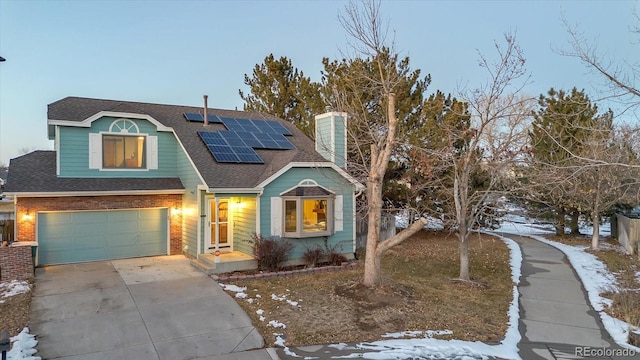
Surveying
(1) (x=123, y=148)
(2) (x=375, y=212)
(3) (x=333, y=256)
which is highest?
(1) (x=123, y=148)

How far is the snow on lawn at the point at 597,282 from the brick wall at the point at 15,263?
1310 centimetres

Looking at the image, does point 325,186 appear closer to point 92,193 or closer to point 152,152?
point 152,152

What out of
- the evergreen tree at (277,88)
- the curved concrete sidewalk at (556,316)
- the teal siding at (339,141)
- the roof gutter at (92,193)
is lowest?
the curved concrete sidewalk at (556,316)

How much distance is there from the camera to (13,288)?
9242mm

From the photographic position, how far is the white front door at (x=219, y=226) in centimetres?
1262

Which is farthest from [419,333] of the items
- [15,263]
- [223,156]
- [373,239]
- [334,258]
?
[15,263]

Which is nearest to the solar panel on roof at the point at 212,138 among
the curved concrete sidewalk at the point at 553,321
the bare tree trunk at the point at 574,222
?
the curved concrete sidewalk at the point at 553,321

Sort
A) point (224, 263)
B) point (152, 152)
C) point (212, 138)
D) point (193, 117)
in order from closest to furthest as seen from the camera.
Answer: point (224, 263)
point (152, 152)
point (212, 138)
point (193, 117)

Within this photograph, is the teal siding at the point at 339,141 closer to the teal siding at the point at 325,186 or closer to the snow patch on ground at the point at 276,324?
the teal siding at the point at 325,186

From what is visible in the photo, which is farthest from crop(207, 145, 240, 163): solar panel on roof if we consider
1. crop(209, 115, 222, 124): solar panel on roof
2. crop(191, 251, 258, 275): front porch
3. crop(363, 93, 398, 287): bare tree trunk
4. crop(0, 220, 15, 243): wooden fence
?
crop(0, 220, 15, 243): wooden fence

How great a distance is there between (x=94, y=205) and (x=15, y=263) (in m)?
2.74

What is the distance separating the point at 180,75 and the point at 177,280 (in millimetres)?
15960

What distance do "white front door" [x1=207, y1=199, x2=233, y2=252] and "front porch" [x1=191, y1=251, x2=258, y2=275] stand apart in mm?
618

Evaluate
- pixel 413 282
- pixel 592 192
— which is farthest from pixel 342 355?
pixel 592 192
